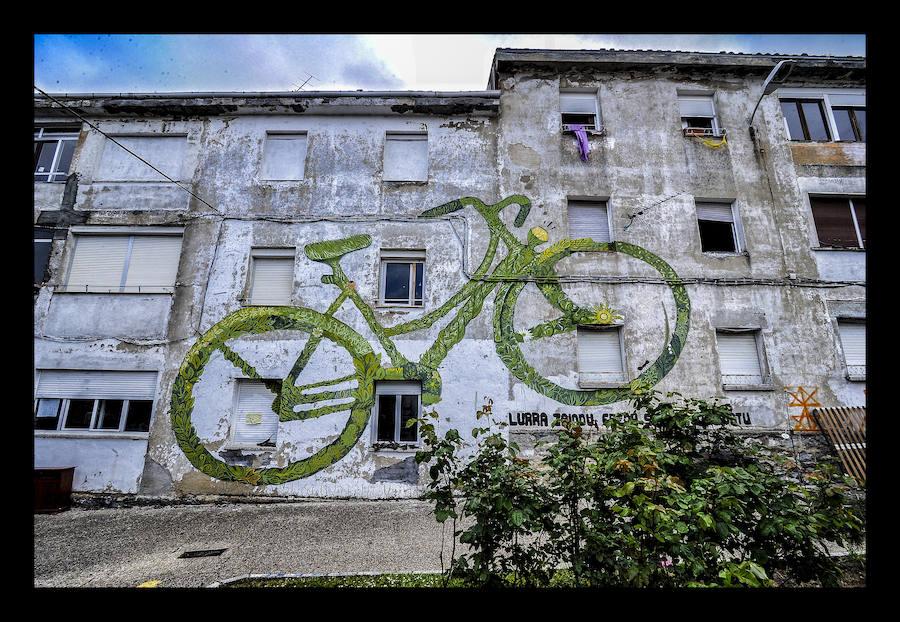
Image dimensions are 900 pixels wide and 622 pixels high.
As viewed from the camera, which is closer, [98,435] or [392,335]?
[98,435]

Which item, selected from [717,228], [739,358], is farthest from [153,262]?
[739,358]

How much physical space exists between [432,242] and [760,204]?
799 cm

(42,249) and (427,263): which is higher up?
(42,249)

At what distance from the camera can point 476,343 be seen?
958 cm

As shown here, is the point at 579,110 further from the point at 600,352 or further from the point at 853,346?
the point at 853,346

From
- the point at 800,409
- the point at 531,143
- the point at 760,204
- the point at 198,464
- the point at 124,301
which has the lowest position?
the point at 198,464

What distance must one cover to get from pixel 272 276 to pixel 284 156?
3.24 m

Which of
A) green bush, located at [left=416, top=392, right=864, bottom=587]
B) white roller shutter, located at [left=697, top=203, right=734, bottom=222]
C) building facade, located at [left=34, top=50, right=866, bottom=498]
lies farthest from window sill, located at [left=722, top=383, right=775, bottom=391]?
green bush, located at [left=416, top=392, right=864, bottom=587]

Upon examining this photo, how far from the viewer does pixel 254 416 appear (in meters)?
9.34

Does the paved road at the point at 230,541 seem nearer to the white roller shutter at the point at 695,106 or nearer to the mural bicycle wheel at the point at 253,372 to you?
the mural bicycle wheel at the point at 253,372

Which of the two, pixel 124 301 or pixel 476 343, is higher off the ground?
pixel 124 301
